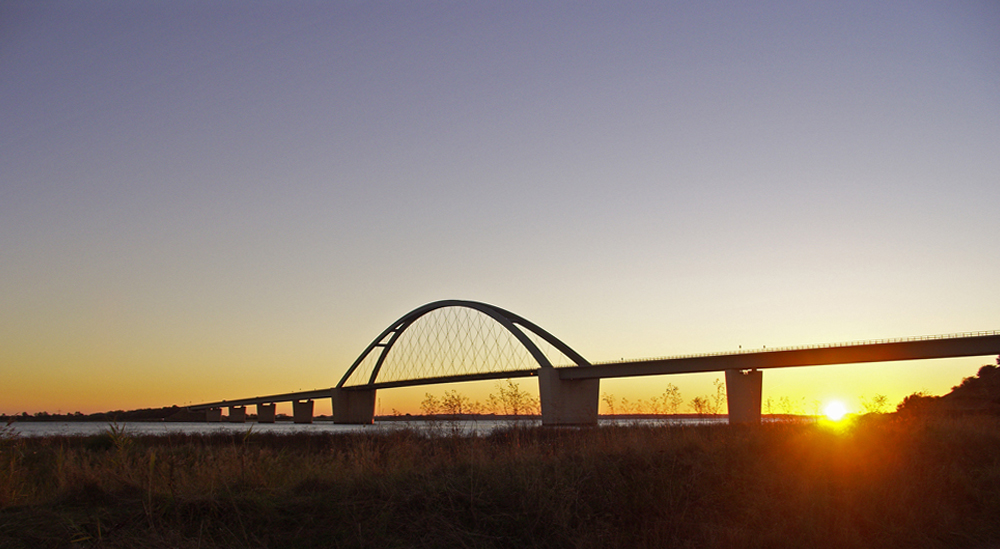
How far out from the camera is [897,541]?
7918 mm

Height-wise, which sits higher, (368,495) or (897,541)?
(368,495)

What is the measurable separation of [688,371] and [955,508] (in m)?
47.9

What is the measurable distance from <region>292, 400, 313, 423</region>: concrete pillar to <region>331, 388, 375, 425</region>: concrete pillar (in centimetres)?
1198

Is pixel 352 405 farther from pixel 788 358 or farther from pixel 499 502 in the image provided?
pixel 499 502

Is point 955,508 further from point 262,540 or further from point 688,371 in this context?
point 688,371

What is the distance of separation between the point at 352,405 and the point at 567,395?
45.9 metres

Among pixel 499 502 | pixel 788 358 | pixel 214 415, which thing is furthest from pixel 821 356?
pixel 214 415

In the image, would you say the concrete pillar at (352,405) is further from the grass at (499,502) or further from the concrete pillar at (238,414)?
the grass at (499,502)

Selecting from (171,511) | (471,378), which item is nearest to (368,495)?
(171,511)

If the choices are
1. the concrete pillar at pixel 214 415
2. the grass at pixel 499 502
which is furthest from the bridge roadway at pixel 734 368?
the concrete pillar at pixel 214 415

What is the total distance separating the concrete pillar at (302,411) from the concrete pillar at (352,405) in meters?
12.0

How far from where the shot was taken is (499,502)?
732 cm

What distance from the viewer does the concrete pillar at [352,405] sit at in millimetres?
100125

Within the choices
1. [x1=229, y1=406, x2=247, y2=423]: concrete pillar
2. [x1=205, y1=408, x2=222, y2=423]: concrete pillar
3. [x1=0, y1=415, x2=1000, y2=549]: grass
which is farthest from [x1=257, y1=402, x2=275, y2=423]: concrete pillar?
[x1=0, y1=415, x2=1000, y2=549]: grass
